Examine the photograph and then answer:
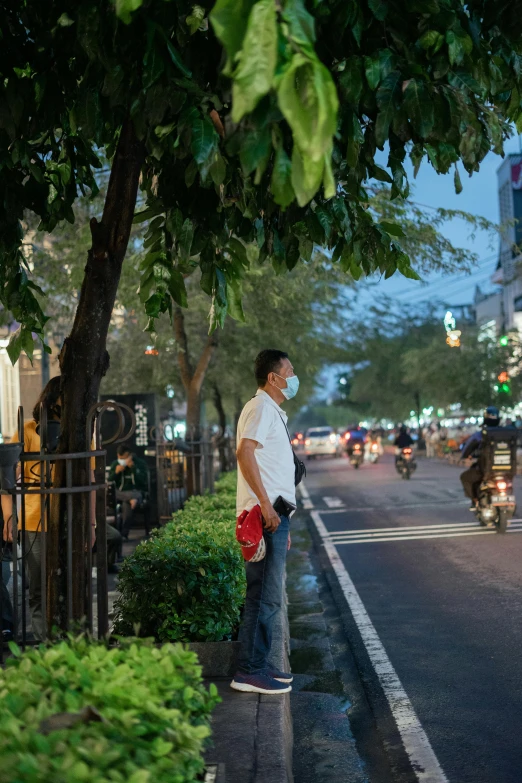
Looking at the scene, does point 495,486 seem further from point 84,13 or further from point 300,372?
point 300,372

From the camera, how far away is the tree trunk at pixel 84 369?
5.53 m

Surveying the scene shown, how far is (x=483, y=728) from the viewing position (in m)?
5.88

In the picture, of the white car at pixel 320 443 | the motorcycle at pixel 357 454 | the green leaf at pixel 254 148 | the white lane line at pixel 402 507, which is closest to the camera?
the green leaf at pixel 254 148

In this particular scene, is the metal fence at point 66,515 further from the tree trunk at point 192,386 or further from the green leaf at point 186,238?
the tree trunk at point 192,386

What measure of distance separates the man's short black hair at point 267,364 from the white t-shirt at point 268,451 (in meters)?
0.21

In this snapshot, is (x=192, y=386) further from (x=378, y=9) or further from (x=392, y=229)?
(x=378, y=9)

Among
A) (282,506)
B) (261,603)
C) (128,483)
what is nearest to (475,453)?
(128,483)

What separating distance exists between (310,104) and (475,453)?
13768 mm

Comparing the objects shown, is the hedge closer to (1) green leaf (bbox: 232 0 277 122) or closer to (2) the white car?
Answer: (1) green leaf (bbox: 232 0 277 122)

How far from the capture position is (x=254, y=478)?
5875mm

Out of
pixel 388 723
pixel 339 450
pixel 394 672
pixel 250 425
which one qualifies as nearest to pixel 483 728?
pixel 388 723

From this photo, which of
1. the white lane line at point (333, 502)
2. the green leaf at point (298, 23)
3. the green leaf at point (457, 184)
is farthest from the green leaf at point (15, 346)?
the white lane line at point (333, 502)

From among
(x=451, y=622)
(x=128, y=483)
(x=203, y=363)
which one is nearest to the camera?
(x=451, y=622)

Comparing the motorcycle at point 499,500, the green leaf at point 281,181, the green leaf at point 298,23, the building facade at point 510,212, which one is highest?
the building facade at point 510,212
